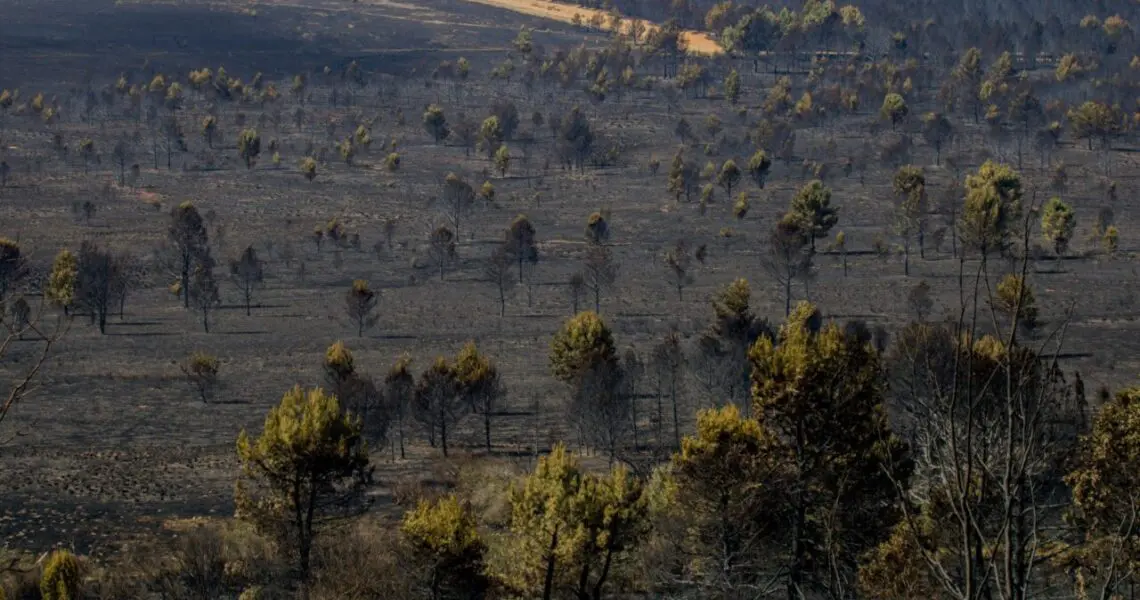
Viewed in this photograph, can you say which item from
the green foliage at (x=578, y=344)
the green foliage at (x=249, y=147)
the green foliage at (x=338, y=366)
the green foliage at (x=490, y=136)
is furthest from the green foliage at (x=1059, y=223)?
the green foliage at (x=249, y=147)

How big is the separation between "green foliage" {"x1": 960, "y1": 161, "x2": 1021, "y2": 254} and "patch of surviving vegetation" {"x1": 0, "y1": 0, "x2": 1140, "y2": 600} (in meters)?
0.40

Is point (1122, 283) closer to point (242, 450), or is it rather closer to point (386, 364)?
point (386, 364)

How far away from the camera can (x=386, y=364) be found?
55875 mm

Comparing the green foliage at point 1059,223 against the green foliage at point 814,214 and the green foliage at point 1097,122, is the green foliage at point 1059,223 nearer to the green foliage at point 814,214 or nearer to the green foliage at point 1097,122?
→ the green foliage at point 814,214

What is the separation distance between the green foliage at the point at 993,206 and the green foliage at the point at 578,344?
78.5 ft

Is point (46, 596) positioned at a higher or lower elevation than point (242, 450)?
lower

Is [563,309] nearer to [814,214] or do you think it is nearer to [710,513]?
[814,214]

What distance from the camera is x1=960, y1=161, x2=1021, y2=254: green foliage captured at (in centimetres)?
6506

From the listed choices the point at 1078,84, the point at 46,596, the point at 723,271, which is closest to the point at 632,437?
the point at 46,596

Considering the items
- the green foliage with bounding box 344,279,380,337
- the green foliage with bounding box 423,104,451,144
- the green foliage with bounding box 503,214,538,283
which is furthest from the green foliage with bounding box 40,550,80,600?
the green foliage with bounding box 423,104,451,144

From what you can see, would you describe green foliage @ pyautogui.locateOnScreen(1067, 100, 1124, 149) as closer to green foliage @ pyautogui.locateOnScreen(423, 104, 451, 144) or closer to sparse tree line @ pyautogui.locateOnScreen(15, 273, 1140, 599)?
green foliage @ pyautogui.locateOnScreen(423, 104, 451, 144)

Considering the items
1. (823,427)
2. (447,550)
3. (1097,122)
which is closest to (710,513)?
(823,427)

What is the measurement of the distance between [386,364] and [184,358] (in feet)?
31.3

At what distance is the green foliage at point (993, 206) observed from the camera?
6506 centimetres
